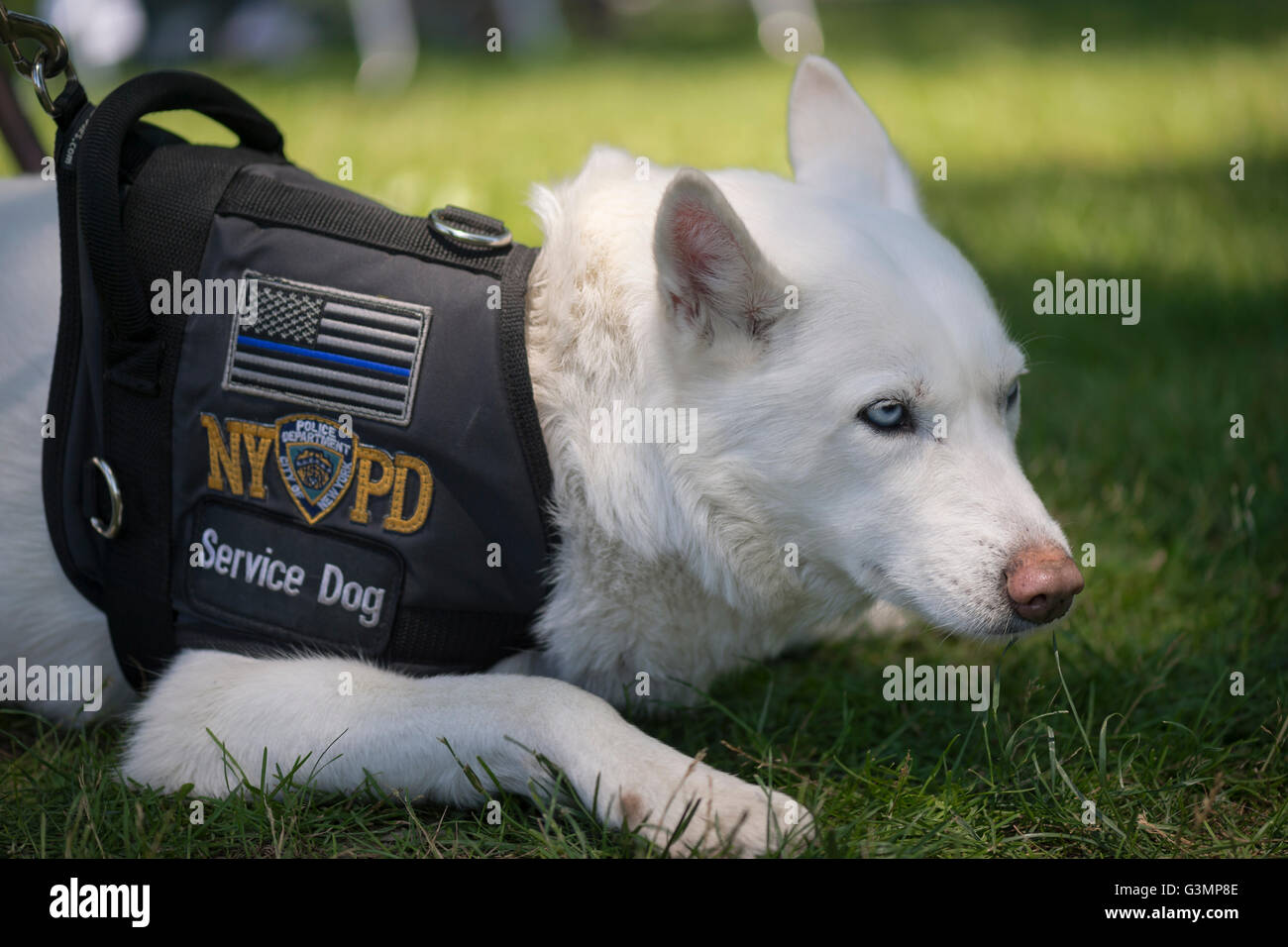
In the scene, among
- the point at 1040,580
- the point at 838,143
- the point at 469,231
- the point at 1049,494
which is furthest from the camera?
the point at 1049,494

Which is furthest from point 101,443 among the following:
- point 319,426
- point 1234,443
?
point 1234,443

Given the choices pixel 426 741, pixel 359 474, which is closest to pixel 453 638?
pixel 426 741

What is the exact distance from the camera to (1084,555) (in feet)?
10.6

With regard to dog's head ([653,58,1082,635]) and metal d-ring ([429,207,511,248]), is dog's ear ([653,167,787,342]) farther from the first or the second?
metal d-ring ([429,207,511,248])

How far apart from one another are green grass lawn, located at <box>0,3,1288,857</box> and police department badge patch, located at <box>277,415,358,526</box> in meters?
0.53

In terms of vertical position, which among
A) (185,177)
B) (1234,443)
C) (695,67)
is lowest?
(1234,443)

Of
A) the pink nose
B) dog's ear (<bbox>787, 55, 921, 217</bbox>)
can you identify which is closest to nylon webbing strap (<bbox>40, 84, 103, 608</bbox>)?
dog's ear (<bbox>787, 55, 921, 217</bbox>)

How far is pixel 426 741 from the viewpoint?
2.17m

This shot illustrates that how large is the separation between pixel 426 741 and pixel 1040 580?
1164 millimetres

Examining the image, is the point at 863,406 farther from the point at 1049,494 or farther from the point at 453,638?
the point at 1049,494

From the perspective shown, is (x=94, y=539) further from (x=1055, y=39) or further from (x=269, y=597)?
(x=1055, y=39)
